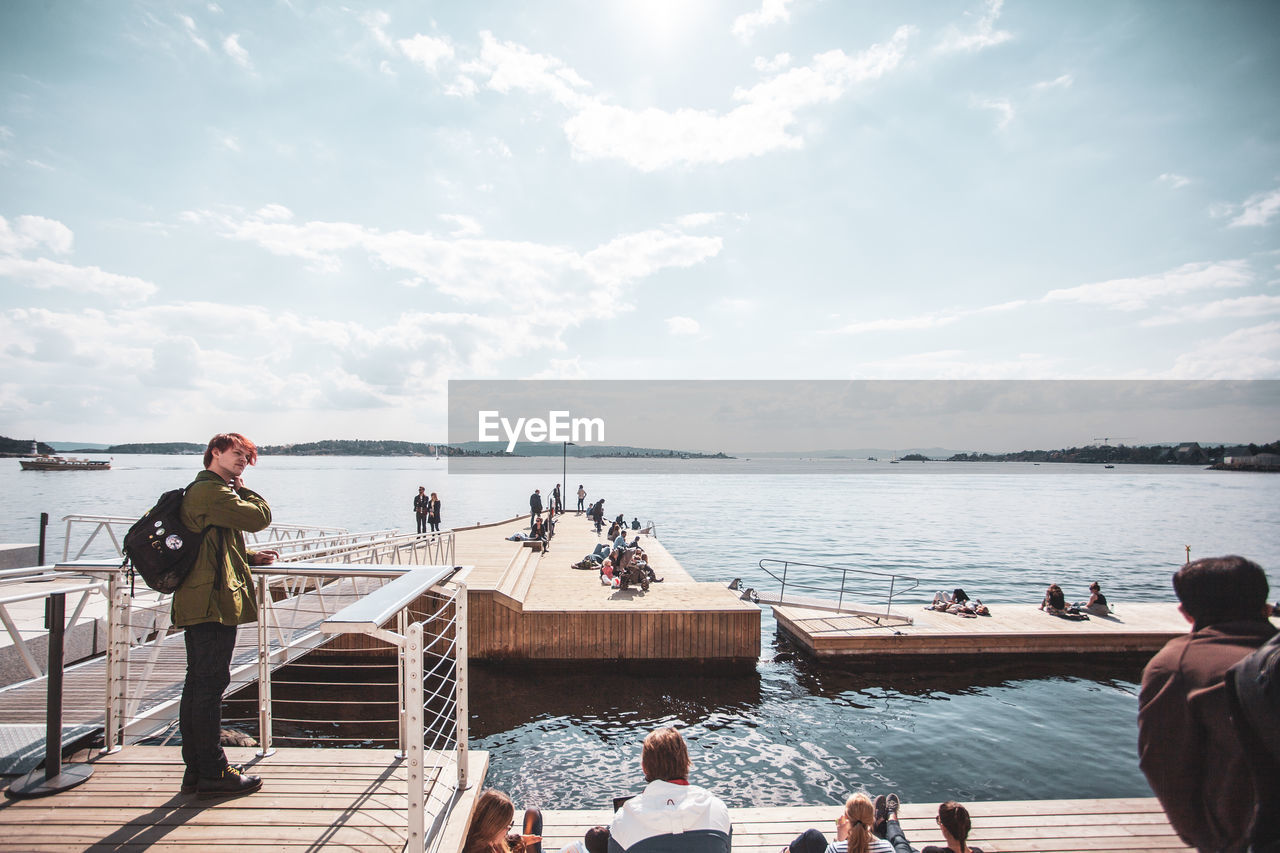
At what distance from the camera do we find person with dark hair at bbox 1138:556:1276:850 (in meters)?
2.06

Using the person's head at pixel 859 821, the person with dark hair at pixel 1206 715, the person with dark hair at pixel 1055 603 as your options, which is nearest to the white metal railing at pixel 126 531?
the person's head at pixel 859 821

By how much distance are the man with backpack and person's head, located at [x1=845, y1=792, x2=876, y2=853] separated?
13.2ft

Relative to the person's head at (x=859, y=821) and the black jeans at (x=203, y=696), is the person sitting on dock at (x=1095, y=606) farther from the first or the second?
the black jeans at (x=203, y=696)

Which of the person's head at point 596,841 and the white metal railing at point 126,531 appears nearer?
the person's head at point 596,841

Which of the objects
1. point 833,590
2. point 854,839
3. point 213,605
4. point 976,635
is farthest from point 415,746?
point 833,590

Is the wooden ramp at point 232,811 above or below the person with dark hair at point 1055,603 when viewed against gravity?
above

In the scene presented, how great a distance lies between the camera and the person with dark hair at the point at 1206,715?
2.06 meters

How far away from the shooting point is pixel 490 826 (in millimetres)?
3781

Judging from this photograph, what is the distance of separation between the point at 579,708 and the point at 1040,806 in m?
8.30

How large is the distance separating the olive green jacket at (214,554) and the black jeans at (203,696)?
125 mm

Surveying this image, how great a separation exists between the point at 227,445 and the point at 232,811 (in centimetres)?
227

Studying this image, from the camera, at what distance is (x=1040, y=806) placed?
5820 mm

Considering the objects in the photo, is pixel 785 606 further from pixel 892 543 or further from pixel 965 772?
pixel 892 543

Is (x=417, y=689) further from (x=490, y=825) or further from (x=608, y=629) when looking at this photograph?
(x=608, y=629)
